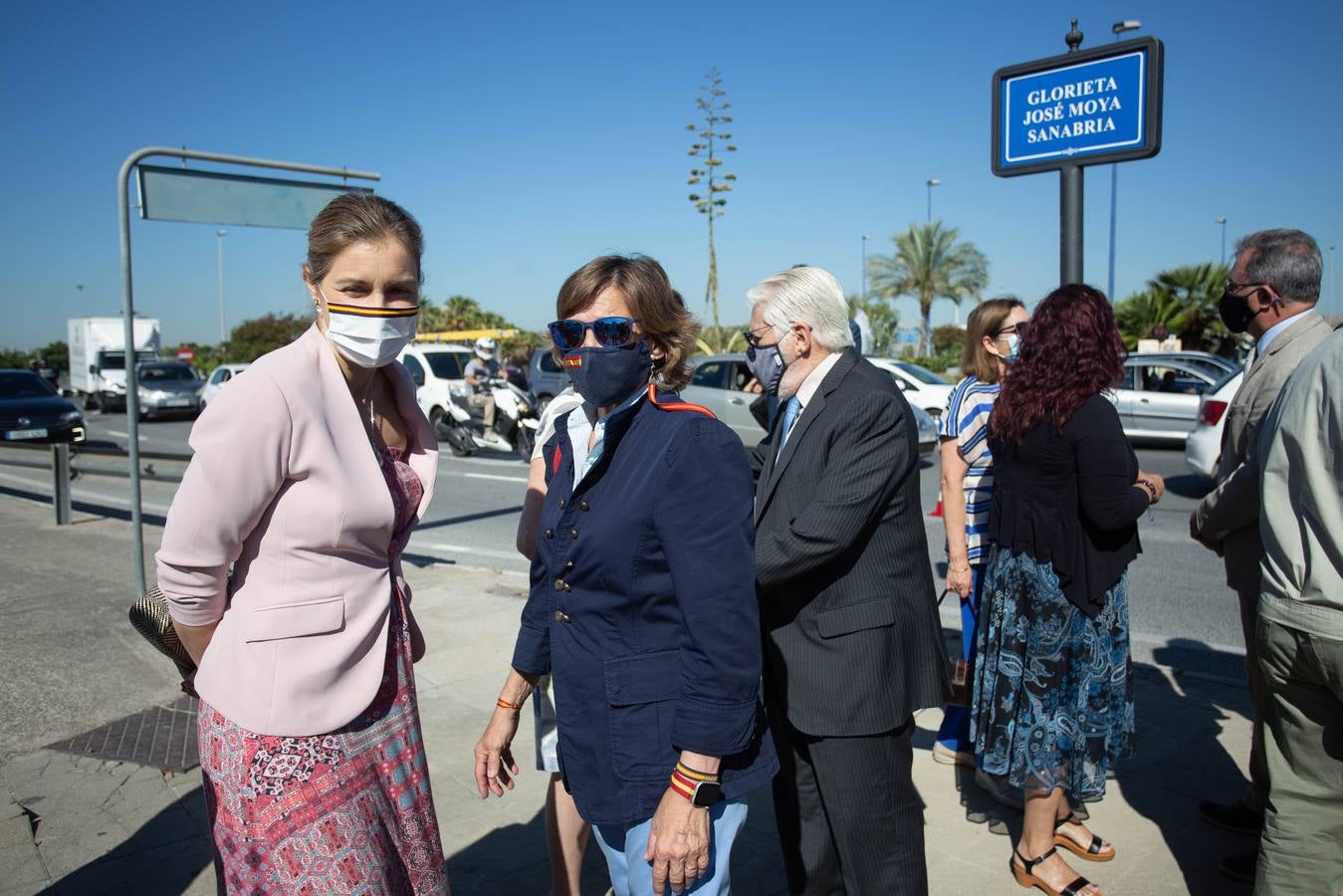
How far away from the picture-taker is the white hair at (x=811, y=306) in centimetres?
272

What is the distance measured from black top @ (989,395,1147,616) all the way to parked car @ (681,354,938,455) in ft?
35.8

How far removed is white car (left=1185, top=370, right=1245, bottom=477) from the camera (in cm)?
1035

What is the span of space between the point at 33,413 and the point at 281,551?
17944 mm

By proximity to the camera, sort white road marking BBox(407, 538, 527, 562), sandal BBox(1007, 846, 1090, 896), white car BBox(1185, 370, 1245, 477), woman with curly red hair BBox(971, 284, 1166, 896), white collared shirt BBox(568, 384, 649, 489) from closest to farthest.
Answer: white collared shirt BBox(568, 384, 649, 489)
sandal BBox(1007, 846, 1090, 896)
woman with curly red hair BBox(971, 284, 1166, 896)
white road marking BBox(407, 538, 527, 562)
white car BBox(1185, 370, 1245, 477)

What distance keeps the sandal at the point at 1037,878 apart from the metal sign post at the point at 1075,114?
2.66m

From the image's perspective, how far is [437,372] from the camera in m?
18.6

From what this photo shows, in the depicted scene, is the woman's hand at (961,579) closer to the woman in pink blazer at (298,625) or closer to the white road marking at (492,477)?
the woman in pink blazer at (298,625)

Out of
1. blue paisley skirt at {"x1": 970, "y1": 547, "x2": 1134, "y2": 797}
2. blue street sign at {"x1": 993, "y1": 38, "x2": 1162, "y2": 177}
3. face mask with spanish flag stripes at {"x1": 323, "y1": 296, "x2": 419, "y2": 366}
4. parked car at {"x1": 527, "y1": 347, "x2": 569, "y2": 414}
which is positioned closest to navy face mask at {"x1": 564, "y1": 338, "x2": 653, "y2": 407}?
face mask with spanish flag stripes at {"x1": 323, "y1": 296, "x2": 419, "y2": 366}

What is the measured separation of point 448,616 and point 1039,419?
4103 mm

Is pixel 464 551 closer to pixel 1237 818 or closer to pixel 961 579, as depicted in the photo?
pixel 961 579

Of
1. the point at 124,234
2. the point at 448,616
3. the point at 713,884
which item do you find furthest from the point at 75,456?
the point at 713,884

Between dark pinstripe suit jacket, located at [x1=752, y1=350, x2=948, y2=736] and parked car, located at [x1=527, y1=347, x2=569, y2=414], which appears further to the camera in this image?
parked car, located at [x1=527, y1=347, x2=569, y2=414]

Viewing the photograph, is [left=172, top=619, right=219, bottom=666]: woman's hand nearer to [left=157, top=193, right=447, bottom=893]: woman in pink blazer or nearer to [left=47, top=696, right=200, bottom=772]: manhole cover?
[left=157, top=193, right=447, bottom=893]: woman in pink blazer

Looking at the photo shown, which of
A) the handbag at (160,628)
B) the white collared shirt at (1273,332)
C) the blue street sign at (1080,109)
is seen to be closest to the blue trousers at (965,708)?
the white collared shirt at (1273,332)
